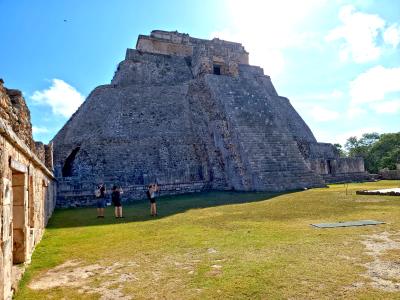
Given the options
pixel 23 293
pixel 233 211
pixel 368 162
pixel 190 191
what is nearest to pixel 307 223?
pixel 233 211

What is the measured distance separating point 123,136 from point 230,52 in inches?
401

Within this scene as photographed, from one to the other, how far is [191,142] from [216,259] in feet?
47.7

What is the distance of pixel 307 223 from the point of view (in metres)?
6.83

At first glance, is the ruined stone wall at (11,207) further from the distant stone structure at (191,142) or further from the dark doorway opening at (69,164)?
the dark doorway opening at (69,164)

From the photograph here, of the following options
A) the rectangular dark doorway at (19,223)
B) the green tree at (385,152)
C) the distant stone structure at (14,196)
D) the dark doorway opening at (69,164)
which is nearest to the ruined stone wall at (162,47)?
the dark doorway opening at (69,164)

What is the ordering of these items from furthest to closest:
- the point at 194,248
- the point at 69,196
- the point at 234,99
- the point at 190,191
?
the point at 234,99
the point at 190,191
the point at 69,196
the point at 194,248

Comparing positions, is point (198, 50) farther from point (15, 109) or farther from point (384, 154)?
point (384, 154)

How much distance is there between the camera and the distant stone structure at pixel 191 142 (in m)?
15.8

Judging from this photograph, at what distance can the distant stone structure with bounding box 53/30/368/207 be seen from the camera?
15844 mm

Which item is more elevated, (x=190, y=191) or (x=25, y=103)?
(x=25, y=103)

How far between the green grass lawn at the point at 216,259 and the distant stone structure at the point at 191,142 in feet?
25.4

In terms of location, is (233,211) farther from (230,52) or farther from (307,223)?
(230,52)

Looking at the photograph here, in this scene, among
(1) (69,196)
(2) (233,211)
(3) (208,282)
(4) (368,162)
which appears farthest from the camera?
(4) (368,162)

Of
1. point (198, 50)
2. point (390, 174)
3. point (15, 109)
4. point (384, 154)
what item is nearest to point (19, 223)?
point (15, 109)
